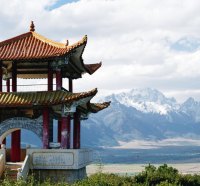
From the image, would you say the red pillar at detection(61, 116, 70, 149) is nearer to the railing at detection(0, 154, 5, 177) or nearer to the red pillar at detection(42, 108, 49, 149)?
the red pillar at detection(42, 108, 49, 149)

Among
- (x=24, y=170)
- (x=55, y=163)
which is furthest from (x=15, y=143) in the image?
(x=24, y=170)

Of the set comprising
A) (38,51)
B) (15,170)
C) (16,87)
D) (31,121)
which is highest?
(38,51)

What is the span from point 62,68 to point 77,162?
22.1 ft

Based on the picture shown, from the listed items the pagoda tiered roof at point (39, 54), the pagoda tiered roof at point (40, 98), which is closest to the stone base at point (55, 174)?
the pagoda tiered roof at point (40, 98)

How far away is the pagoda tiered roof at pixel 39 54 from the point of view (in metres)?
34.6

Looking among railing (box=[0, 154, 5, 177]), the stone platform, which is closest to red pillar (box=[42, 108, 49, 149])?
the stone platform

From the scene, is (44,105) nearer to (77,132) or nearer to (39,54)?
(39,54)

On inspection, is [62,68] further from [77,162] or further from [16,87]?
[77,162]

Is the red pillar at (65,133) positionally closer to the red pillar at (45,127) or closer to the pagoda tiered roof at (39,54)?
the red pillar at (45,127)

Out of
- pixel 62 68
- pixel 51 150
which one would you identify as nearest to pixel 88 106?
pixel 62 68

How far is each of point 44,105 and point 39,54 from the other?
3.56 meters

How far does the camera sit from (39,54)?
35000mm

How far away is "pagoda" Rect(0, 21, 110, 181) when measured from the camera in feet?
107

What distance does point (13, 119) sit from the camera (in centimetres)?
3478
